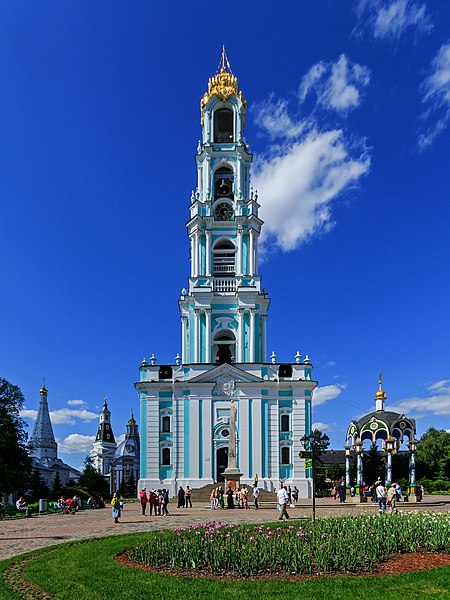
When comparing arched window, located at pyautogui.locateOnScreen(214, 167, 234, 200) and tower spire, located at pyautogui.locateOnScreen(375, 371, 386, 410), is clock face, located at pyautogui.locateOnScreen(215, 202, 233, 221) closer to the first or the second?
arched window, located at pyautogui.locateOnScreen(214, 167, 234, 200)

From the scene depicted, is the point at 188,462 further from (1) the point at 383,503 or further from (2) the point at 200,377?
(1) the point at 383,503

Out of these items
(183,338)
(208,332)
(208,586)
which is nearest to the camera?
(208,586)

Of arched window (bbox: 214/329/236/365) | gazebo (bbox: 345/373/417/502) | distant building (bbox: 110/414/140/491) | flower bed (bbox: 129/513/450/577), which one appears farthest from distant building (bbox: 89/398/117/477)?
flower bed (bbox: 129/513/450/577)

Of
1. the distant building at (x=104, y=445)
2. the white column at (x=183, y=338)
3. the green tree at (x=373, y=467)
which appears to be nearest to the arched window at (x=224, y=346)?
the white column at (x=183, y=338)

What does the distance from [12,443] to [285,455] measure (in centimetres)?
2070

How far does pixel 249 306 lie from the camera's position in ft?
174

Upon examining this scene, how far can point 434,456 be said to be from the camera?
6938 cm

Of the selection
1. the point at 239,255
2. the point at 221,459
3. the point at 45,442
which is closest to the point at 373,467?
the point at 221,459

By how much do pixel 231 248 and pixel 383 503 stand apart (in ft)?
111

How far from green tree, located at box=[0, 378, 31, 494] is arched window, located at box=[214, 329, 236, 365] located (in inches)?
648

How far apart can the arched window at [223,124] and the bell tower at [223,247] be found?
0.31ft

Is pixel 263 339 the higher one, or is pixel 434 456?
pixel 263 339

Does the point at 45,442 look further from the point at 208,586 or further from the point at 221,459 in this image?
the point at 208,586

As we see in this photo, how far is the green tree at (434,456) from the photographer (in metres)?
64.6
